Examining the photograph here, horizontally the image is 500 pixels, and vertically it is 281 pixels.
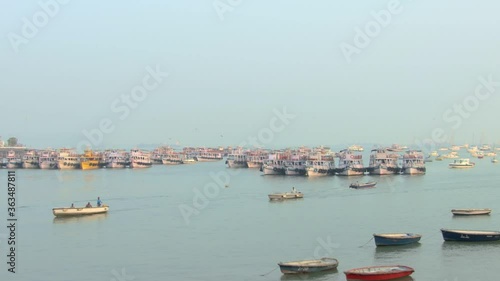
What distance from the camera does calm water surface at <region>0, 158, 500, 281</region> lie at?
15.4 meters

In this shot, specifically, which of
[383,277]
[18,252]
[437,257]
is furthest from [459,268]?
[18,252]

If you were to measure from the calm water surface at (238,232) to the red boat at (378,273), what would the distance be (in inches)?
14.5

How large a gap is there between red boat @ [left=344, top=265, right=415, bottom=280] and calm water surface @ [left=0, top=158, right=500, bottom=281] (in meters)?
0.37

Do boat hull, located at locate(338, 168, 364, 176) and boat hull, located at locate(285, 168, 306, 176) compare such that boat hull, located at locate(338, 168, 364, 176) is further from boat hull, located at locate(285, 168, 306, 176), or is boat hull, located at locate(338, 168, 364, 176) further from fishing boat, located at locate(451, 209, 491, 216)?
fishing boat, located at locate(451, 209, 491, 216)

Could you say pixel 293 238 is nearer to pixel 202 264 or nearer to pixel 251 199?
pixel 202 264

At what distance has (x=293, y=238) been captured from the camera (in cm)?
1920

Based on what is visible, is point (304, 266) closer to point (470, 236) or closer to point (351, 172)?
point (470, 236)

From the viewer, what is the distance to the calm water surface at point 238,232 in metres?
15.4

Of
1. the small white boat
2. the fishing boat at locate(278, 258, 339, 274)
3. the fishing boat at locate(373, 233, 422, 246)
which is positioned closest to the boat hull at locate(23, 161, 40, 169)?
the small white boat

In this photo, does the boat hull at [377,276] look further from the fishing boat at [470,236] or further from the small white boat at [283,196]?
the small white boat at [283,196]

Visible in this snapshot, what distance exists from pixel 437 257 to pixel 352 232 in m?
4.07

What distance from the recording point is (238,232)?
802 inches

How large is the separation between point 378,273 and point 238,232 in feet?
23.5

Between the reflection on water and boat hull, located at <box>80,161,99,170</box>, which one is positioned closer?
the reflection on water
